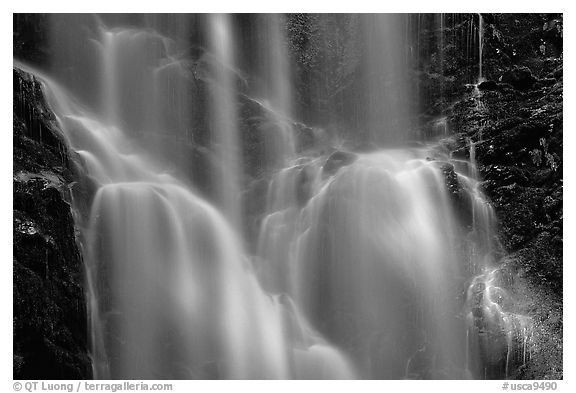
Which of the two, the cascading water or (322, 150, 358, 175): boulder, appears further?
(322, 150, 358, 175): boulder

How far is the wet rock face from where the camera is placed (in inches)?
222

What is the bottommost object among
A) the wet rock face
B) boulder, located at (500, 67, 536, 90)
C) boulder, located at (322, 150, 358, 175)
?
the wet rock face

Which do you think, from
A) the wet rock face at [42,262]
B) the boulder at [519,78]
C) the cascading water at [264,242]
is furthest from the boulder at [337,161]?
the wet rock face at [42,262]

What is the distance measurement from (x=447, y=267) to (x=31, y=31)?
4.29 meters

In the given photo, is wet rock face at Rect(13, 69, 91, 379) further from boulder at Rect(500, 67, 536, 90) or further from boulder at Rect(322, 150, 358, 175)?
boulder at Rect(500, 67, 536, 90)

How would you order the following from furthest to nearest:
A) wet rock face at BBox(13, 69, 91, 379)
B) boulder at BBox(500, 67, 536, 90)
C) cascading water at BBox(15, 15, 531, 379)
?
boulder at BBox(500, 67, 536, 90)
cascading water at BBox(15, 15, 531, 379)
wet rock face at BBox(13, 69, 91, 379)

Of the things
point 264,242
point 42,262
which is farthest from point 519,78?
point 42,262

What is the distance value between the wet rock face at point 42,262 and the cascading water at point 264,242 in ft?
0.55

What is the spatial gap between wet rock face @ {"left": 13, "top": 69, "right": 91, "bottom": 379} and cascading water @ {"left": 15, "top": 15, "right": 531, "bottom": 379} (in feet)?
0.55

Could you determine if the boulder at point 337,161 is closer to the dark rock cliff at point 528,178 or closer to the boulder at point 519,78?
the dark rock cliff at point 528,178

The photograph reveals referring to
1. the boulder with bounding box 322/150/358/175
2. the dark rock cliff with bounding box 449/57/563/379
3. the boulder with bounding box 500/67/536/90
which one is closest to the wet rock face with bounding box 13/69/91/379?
the boulder with bounding box 322/150/358/175

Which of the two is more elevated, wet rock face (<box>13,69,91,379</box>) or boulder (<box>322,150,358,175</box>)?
boulder (<box>322,150,358,175</box>)

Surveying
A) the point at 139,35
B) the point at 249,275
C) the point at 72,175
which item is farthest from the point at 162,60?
the point at 249,275

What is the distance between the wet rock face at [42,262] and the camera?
564cm
